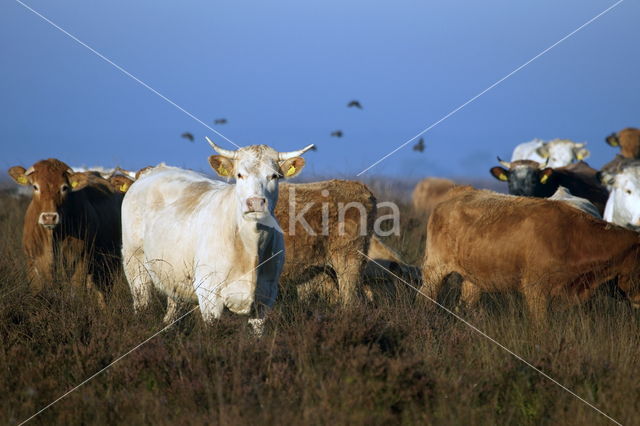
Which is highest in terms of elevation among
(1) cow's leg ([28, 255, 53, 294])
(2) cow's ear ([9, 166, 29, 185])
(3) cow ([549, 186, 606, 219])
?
(2) cow's ear ([9, 166, 29, 185])

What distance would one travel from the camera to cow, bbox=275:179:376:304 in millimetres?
8188

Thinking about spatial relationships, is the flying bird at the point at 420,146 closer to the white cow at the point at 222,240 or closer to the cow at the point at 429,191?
the cow at the point at 429,191

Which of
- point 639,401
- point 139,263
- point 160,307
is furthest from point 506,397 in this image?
point 139,263

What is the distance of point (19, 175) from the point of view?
9477 mm

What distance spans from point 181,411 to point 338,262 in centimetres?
367

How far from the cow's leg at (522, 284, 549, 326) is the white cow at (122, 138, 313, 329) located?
7.61 ft

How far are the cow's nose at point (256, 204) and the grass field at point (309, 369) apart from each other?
0.87 metres

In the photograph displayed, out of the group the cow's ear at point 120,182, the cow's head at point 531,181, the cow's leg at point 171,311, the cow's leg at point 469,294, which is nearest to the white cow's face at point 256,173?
the cow's leg at point 171,311

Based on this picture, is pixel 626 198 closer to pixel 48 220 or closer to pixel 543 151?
pixel 48 220

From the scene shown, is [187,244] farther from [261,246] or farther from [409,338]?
[409,338]

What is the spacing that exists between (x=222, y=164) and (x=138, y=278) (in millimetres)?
1695

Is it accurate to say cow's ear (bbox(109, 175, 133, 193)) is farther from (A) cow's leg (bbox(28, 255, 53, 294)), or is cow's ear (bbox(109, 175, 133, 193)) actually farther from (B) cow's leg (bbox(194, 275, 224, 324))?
(B) cow's leg (bbox(194, 275, 224, 324))

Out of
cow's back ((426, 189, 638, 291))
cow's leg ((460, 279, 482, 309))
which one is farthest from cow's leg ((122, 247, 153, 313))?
cow's leg ((460, 279, 482, 309))

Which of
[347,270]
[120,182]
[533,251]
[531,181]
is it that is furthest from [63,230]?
[531,181]
